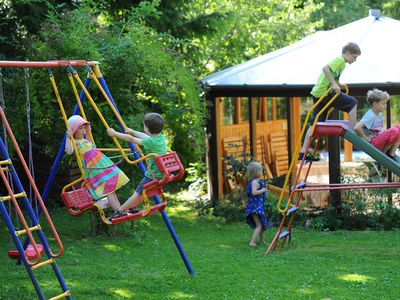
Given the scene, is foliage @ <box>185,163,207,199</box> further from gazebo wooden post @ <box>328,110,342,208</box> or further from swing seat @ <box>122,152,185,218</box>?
swing seat @ <box>122,152,185,218</box>

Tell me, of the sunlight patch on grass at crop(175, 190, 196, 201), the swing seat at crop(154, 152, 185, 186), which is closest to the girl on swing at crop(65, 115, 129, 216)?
the swing seat at crop(154, 152, 185, 186)

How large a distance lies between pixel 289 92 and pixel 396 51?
80.9 inches

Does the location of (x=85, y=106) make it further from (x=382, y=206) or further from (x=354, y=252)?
(x=382, y=206)

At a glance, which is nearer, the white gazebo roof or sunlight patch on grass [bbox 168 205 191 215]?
the white gazebo roof

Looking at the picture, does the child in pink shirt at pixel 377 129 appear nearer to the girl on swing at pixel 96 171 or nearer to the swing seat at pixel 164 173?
the swing seat at pixel 164 173

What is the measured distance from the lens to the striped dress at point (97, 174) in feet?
28.1

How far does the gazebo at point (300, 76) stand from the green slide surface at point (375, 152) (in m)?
3.63

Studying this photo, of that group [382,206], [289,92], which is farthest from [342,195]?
[289,92]

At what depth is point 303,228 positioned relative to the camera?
43.9 ft

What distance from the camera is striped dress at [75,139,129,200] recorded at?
28.1 feet

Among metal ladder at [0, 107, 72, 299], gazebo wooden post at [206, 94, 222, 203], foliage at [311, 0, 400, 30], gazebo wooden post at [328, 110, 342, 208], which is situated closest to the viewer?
metal ladder at [0, 107, 72, 299]

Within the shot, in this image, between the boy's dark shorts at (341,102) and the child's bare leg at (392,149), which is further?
the boy's dark shorts at (341,102)

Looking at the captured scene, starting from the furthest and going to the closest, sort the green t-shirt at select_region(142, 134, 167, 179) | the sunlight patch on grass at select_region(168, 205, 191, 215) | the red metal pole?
the sunlight patch on grass at select_region(168, 205, 191, 215) → the green t-shirt at select_region(142, 134, 167, 179) → the red metal pole

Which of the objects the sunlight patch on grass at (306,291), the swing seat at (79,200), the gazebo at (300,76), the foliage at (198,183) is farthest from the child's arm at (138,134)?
the foliage at (198,183)
